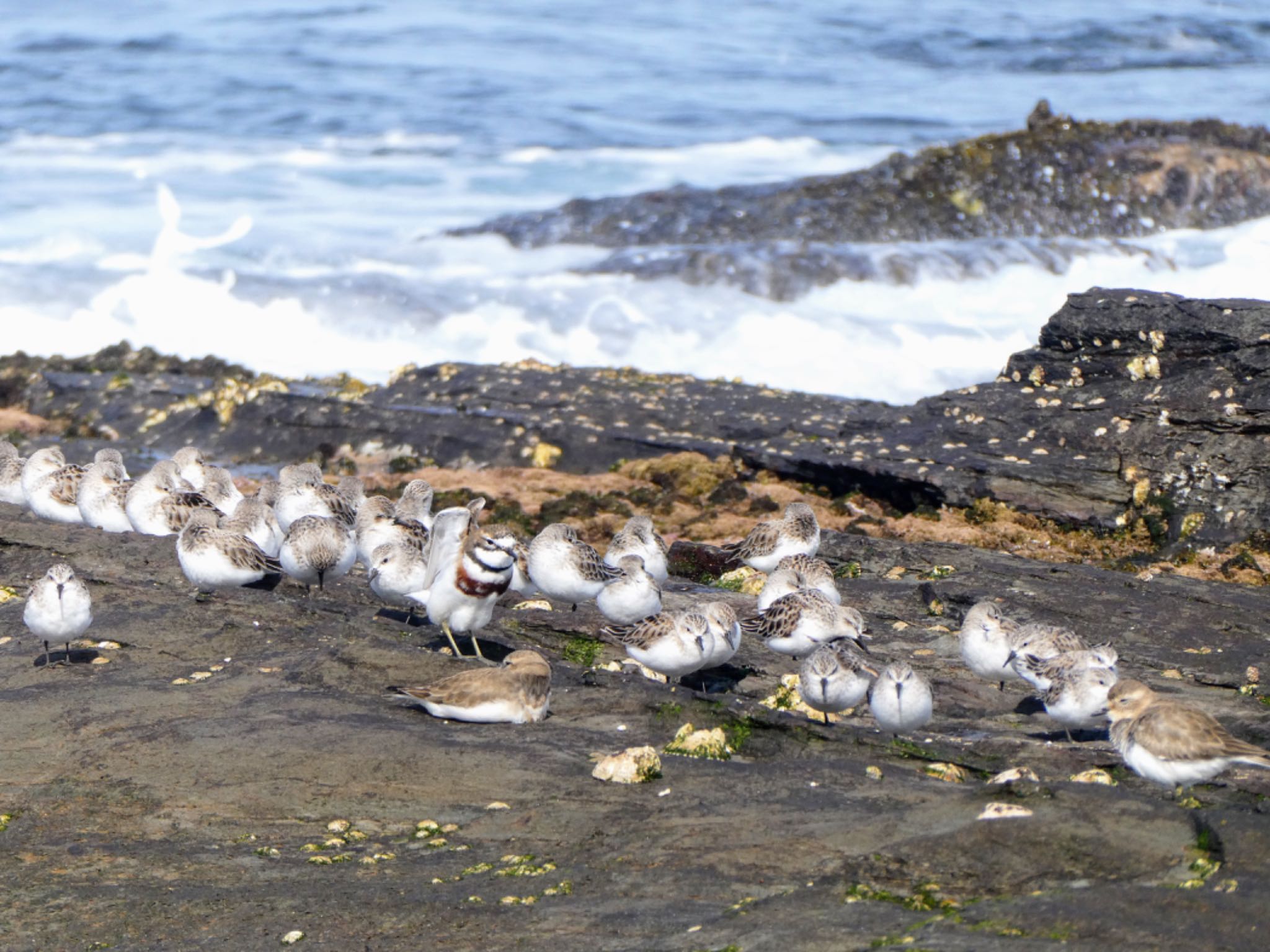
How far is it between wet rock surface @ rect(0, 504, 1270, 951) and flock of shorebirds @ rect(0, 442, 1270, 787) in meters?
0.27

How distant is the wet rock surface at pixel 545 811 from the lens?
5711 millimetres

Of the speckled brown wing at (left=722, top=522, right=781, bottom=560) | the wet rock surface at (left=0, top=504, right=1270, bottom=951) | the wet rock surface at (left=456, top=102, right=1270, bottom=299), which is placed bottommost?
the speckled brown wing at (left=722, top=522, right=781, bottom=560)

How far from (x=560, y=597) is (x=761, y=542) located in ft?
8.53

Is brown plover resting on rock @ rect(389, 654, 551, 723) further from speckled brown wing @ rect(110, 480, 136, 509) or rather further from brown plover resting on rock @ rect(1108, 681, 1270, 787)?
speckled brown wing @ rect(110, 480, 136, 509)

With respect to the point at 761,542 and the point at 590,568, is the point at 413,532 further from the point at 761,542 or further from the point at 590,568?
the point at 761,542

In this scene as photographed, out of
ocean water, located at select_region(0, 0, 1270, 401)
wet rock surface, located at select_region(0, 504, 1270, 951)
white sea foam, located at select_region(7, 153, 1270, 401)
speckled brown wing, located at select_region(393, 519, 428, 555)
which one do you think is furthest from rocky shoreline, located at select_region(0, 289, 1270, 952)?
white sea foam, located at select_region(7, 153, 1270, 401)

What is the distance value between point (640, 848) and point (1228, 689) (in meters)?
5.69

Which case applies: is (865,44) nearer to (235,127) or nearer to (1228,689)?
(235,127)

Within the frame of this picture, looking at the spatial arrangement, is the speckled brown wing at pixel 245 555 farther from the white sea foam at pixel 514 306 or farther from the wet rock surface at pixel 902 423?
the white sea foam at pixel 514 306

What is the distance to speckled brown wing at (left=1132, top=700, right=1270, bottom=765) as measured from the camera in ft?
25.2

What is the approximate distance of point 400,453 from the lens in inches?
797

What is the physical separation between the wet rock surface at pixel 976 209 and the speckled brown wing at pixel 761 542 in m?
19.9

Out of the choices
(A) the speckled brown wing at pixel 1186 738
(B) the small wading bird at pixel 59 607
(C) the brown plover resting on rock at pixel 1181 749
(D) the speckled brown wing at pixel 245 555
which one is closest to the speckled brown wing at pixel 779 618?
(C) the brown plover resting on rock at pixel 1181 749

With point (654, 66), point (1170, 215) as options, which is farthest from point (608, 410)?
point (654, 66)
